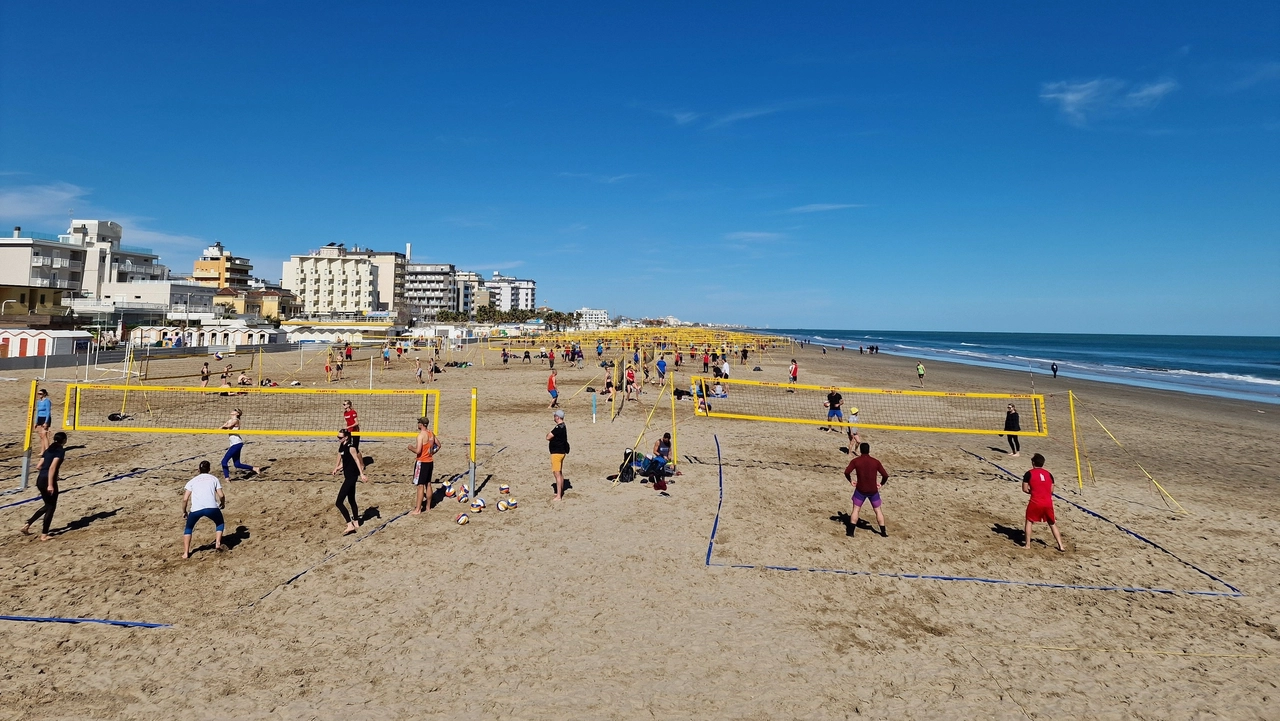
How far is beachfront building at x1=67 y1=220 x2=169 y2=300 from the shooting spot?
64750 millimetres

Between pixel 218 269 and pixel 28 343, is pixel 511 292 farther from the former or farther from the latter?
pixel 28 343

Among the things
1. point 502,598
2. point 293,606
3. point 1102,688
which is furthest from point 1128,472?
point 293,606

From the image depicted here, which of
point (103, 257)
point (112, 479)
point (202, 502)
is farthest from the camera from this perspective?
point (103, 257)

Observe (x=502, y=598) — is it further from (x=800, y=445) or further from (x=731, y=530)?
(x=800, y=445)

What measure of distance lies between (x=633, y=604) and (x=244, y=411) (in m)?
19.4

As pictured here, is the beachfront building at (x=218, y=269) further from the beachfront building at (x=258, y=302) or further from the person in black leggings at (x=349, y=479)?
the person in black leggings at (x=349, y=479)

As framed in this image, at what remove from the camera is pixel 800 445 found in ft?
52.9

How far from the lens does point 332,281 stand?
112 m

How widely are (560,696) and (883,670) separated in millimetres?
3155

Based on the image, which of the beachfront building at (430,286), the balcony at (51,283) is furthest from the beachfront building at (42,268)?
the beachfront building at (430,286)

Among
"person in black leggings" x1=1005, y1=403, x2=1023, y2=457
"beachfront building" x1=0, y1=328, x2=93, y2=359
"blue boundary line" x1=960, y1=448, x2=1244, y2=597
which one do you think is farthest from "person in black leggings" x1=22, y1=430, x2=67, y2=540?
"beachfront building" x1=0, y1=328, x2=93, y2=359

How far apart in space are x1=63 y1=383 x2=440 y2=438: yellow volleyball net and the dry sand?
466 cm

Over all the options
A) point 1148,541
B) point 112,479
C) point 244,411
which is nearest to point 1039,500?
point 1148,541

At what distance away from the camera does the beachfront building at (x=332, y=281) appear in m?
110
